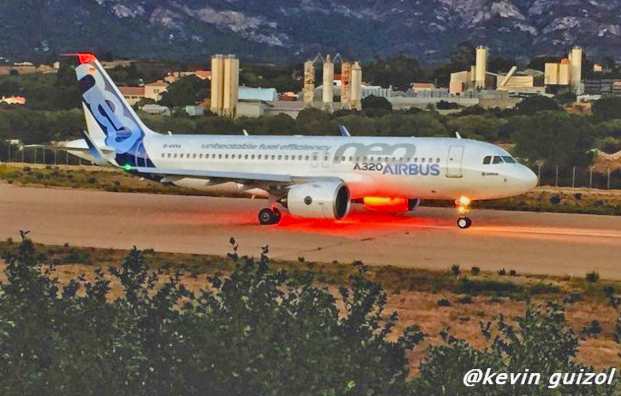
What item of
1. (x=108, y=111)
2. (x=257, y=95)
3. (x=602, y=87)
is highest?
(x=602, y=87)

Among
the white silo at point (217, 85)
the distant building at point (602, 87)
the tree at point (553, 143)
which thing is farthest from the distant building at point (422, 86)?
the tree at point (553, 143)

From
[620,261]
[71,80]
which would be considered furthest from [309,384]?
[71,80]

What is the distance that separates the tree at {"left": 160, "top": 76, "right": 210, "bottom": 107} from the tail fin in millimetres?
80952

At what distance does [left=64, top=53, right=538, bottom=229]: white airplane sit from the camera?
37781mm

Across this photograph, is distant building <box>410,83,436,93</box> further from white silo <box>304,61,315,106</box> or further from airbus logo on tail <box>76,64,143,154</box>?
airbus logo on tail <box>76,64,143,154</box>

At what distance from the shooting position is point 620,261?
3206cm

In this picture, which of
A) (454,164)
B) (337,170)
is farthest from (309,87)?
(454,164)

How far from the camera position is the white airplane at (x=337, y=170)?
3778 cm

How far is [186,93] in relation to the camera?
130750mm

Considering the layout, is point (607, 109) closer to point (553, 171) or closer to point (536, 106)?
point (536, 106)

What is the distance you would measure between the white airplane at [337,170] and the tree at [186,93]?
278 ft

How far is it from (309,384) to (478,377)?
221 cm

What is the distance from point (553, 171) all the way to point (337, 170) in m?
27.1

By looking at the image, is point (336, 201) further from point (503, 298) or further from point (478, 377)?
point (478, 377)
